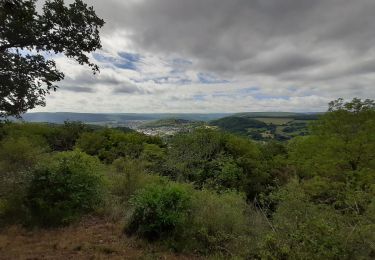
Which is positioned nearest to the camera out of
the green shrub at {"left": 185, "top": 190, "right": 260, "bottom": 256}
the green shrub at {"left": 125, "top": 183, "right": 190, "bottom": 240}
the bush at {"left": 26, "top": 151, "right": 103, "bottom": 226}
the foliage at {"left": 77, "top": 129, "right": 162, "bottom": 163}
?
the green shrub at {"left": 185, "top": 190, "right": 260, "bottom": 256}

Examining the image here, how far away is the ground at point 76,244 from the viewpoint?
23.9ft

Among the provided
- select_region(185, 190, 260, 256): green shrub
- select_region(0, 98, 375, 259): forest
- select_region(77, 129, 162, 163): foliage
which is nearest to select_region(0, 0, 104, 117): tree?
select_region(0, 98, 375, 259): forest

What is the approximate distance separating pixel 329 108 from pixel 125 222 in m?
21.0

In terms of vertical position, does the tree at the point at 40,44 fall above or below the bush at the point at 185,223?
above

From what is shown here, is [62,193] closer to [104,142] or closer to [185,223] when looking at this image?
[185,223]

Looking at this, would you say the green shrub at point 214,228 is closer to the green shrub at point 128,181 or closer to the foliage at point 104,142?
the green shrub at point 128,181

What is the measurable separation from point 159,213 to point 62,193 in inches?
142

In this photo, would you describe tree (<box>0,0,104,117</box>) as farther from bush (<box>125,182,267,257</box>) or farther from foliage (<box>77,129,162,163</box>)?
foliage (<box>77,129,162,163</box>)

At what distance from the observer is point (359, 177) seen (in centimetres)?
2033

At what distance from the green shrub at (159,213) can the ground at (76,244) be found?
1.38ft

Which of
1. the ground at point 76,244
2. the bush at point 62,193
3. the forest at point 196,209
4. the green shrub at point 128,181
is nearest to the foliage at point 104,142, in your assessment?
the forest at point 196,209

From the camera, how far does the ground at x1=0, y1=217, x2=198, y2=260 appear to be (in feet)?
23.9

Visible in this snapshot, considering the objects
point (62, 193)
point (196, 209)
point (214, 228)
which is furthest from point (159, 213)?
point (62, 193)

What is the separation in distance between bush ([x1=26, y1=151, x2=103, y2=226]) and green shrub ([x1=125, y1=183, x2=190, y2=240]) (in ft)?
7.19
